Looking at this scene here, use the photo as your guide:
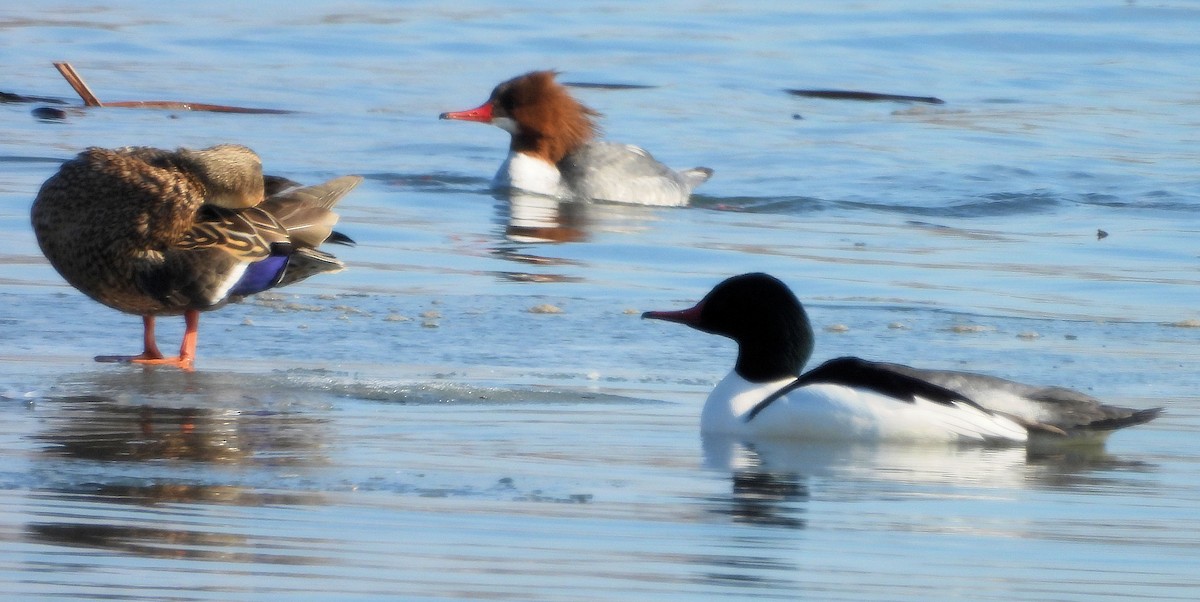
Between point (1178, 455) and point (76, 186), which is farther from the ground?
point (76, 186)

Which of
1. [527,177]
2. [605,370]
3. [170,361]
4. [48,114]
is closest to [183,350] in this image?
[170,361]

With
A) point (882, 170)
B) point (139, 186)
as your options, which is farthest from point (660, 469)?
point (882, 170)

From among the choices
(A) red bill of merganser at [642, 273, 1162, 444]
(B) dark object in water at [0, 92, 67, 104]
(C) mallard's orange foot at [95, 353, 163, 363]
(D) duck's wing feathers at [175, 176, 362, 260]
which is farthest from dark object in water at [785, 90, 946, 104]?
(A) red bill of merganser at [642, 273, 1162, 444]

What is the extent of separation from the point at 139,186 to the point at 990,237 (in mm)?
7723

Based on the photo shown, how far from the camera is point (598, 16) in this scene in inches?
1227

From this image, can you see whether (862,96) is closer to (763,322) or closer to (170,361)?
(763,322)

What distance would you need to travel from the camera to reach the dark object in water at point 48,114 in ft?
60.8

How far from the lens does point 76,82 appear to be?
687 inches

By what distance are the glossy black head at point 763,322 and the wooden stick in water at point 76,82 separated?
1046 centimetres

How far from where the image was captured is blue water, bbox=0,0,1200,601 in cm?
483

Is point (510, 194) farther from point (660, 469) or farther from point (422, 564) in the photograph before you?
point (422, 564)

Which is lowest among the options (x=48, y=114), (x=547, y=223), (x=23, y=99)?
(x=547, y=223)

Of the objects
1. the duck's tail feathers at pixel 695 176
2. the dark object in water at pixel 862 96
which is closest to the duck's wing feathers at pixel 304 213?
the duck's tail feathers at pixel 695 176

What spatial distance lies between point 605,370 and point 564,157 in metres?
9.36
